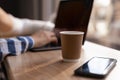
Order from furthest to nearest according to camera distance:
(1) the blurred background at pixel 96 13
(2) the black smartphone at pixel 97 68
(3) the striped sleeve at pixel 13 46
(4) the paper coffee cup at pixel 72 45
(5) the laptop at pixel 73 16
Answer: (1) the blurred background at pixel 96 13 < (5) the laptop at pixel 73 16 < (3) the striped sleeve at pixel 13 46 < (4) the paper coffee cup at pixel 72 45 < (2) the black smartphone at pixel 97 68

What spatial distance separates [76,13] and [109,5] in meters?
1.38

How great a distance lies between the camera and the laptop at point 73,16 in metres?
0.98

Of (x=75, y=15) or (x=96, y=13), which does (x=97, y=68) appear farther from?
(x=96, y=13)

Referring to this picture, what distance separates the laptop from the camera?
984mm

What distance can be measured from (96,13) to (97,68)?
1909mm

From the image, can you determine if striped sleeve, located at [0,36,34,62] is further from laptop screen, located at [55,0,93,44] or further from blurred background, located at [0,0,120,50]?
blurred background, located at [0,0,120,50]

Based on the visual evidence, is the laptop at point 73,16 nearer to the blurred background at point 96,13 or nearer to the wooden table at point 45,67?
the wooden table at point 45,67

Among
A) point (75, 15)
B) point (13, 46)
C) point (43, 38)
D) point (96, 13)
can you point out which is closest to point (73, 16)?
point (75, 15)

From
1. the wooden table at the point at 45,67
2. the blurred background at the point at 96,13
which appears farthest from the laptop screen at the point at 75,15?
the blurred background at the point at 96,13

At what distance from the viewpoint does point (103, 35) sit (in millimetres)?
2535

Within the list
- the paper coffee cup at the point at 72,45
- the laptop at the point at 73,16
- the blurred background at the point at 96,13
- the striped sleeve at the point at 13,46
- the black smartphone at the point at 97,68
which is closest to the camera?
the black smartphone at the point at 97,68

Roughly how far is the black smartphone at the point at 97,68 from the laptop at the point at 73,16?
1.06 ft

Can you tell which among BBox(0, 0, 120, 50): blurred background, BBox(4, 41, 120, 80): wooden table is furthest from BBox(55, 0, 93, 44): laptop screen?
BBox(0, 0, 120, 50): blurred background

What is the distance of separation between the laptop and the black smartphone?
32 centimetres
